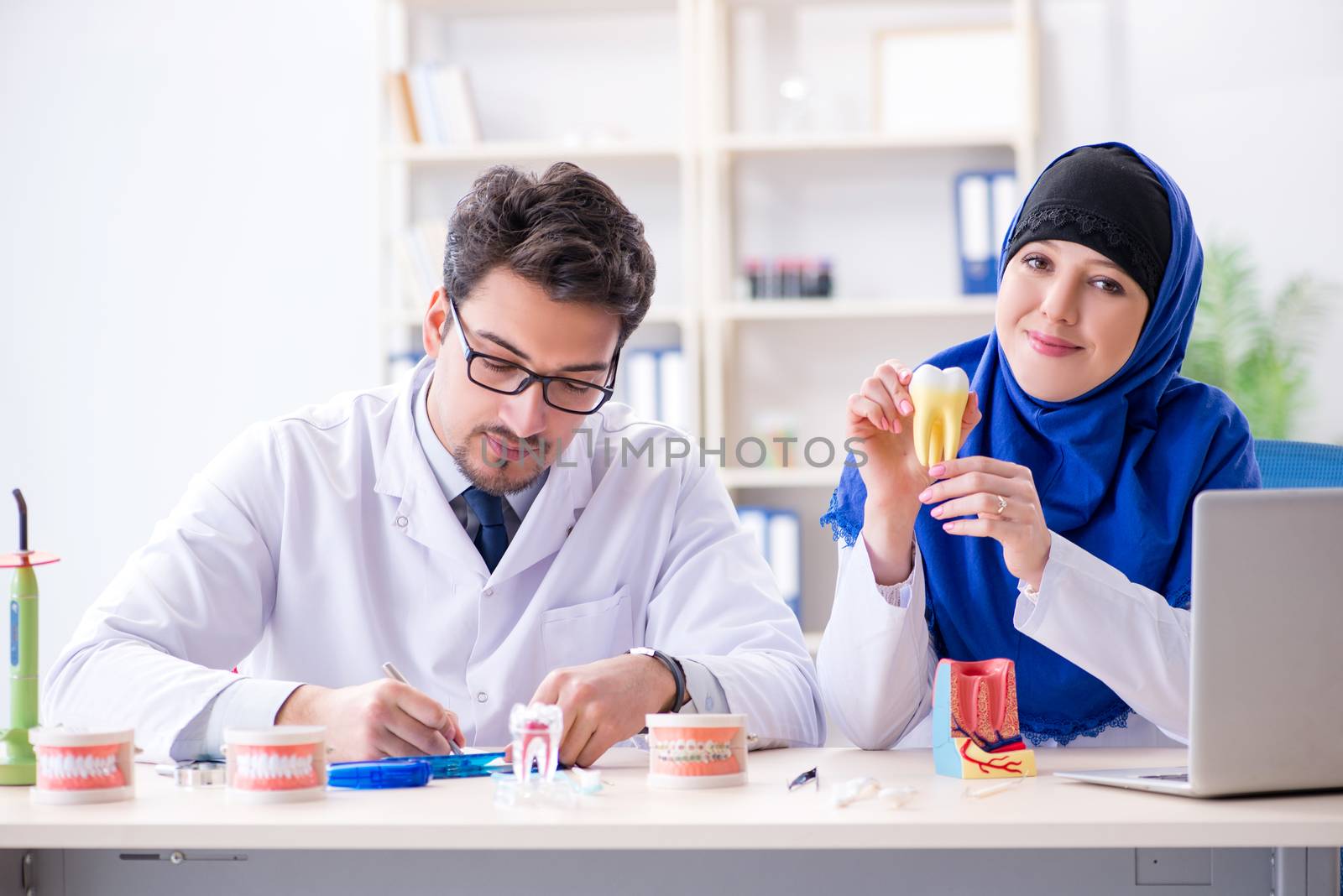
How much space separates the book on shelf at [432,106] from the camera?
3619 mm

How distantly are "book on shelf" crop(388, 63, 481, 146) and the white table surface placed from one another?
278 centimetres

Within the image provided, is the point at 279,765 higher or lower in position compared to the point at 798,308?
lower

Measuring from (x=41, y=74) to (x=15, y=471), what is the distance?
121 cm

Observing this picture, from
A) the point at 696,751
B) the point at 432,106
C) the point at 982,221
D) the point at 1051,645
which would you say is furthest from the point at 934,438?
the point at 432,106

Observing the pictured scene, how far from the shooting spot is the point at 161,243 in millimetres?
3863

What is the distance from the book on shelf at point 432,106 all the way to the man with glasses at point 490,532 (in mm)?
1942

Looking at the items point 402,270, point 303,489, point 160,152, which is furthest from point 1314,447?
point 160,152

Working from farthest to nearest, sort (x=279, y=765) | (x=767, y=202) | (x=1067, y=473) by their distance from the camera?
(x=767, y=202), (x=1067, y=473), (x=279, y=765)

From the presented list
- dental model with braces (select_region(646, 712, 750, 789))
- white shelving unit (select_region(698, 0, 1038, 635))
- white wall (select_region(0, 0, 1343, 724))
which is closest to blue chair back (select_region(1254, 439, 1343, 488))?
dental model with braces (select_region(646, 712, 750, 789))

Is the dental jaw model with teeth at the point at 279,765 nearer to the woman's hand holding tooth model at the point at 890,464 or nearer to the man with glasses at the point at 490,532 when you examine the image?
the man with glasses at the point at 490,532

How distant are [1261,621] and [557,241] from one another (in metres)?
0.93

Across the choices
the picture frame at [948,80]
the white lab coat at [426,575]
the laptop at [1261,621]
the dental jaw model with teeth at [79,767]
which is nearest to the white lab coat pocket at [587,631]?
the white lab coat at [426,575]

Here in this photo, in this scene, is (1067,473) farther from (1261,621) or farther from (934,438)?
(1261,621)
